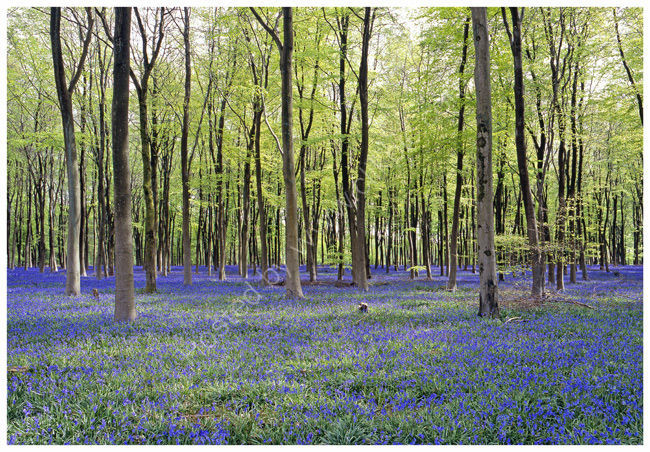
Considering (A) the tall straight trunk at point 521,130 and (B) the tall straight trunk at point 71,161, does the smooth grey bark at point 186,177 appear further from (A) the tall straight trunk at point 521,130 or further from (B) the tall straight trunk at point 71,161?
(A) the tall straight trunk at point 521,130

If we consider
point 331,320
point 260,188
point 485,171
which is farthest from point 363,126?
point 331,320

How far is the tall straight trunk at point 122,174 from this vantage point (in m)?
8.68

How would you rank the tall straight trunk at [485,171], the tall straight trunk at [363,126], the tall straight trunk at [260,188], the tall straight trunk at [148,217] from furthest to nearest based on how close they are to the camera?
the tall straight trunk at [260,188] → the tall straight trunk at [363,126] → the tall straight trunk at [148,217] → the tall straight trunk at [485,171]

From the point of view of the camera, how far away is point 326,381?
4863 millimetres

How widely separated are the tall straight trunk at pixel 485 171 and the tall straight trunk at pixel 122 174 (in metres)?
8.05

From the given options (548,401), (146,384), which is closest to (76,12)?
(146,384)

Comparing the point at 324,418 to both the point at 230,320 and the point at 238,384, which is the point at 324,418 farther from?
the point at 230,320

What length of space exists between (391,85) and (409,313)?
1761cm

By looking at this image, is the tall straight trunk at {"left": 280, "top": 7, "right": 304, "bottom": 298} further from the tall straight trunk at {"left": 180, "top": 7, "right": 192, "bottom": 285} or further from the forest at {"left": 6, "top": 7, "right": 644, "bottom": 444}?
the tall straight trunk at {"left": 180, "top": 7, "right": 192, "bottom": 285}

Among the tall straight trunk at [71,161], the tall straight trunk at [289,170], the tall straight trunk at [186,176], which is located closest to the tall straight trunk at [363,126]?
the tall straight trunk at [289,170]

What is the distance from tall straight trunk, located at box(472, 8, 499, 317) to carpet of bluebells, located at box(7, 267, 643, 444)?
911 mm

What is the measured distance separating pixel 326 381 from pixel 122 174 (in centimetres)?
668

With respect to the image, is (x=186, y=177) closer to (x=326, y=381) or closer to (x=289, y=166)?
(x=289, y=166)

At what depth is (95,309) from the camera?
10.4 metres
